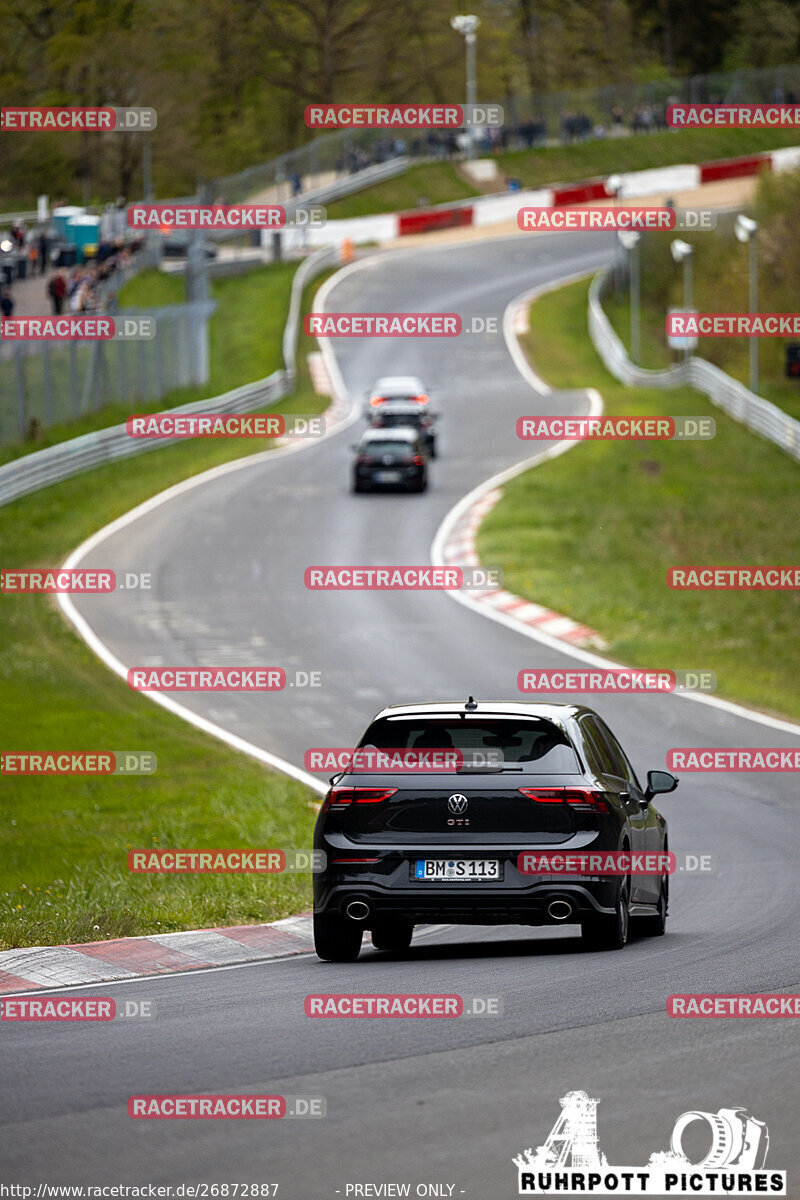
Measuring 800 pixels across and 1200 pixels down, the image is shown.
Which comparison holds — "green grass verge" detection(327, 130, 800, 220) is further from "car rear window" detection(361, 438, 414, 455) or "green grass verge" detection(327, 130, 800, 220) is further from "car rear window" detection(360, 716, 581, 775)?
"car rear window" detection(360, 716, 581, 775)

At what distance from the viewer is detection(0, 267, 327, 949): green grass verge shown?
12648 millimetres

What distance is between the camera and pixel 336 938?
10.8 m

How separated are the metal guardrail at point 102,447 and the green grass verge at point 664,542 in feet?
32.1

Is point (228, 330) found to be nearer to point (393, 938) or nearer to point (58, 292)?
point (58, 292)

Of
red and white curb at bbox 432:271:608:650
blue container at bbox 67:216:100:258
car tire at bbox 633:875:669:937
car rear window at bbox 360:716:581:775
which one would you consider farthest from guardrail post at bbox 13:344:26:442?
car rear window at bbox 360:716:581:775

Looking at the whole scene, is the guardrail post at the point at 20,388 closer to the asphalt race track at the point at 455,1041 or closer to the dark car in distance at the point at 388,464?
the dark car in distance at the point at 388,464

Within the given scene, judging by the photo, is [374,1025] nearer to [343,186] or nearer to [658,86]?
[343,186]

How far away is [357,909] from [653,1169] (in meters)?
4.49

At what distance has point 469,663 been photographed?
1023 inches

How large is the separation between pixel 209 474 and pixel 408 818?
33598mm

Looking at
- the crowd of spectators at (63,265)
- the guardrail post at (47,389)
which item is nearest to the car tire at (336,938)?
the guardrail post at (47,389)

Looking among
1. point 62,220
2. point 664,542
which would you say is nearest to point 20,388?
point 664,542

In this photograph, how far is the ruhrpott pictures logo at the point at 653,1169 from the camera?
19.5 ft

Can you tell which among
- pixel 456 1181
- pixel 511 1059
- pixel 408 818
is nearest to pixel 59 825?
pixel 408 818
